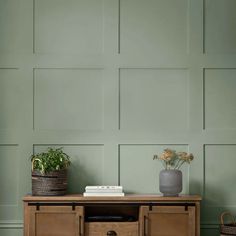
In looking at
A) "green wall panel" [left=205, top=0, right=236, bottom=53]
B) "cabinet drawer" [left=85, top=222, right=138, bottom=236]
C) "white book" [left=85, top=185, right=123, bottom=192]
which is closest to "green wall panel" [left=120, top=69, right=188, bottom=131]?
"green wall panel" [left=205, top=0, right=236, bottom=53]

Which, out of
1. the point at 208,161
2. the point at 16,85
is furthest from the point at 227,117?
the point at 16,85

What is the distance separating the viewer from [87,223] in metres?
5.04

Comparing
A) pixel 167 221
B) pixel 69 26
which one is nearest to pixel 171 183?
pixel 167 221

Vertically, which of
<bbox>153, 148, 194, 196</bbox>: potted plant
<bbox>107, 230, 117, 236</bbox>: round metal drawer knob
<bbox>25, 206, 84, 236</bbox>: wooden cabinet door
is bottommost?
<bbox>107, 230, 117, 236</bbox>: round metal drawer knob

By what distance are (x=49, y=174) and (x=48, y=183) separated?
2.7 inches

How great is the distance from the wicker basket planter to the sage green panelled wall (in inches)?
9.9

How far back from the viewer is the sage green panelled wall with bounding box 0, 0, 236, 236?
5383 mm

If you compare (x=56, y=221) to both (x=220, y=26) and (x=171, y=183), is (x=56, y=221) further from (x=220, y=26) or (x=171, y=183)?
(x=220, y=26)

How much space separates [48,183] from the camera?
5.10m

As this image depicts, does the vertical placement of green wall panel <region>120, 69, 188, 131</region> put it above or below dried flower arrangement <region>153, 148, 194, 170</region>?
above

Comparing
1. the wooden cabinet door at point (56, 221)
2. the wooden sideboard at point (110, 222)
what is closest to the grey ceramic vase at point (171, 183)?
the wooden sideboard at point (110, 222)

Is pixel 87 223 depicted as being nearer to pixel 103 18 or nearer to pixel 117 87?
pixel 117 87

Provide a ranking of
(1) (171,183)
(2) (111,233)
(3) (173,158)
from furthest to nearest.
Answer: (3) (173,158) < (1) (171,183) < (2) (111,233)

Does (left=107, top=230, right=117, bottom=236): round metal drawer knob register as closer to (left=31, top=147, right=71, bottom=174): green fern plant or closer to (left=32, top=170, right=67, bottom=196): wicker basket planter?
(left=32, top=170, right=67, bottom=196): wicker basket planter
